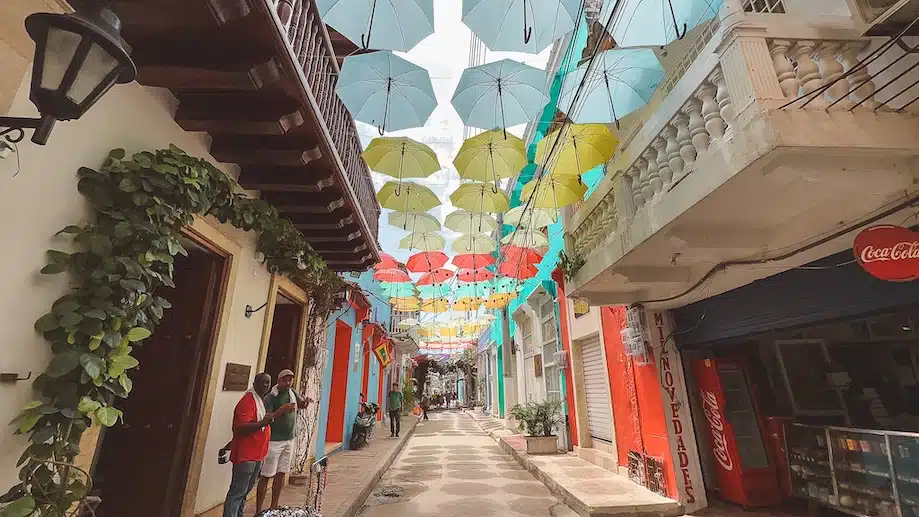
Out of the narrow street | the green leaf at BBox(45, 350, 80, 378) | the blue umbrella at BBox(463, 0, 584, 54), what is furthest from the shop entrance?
the blue umbrella at BBox(463, 0, 584, 54)

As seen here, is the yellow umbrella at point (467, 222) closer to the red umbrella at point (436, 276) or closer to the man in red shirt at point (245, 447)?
the red umbrella at point (436, 276)

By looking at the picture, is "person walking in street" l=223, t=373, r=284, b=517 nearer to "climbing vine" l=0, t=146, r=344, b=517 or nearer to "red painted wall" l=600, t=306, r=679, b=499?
"climbing vine" l=0, t=146, r=344, b=517

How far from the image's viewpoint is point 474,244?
9.34 m

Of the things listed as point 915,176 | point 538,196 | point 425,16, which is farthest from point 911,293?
point 425,16

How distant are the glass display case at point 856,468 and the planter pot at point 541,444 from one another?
199 inches

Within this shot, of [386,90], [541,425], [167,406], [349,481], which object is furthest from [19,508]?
[541,425]

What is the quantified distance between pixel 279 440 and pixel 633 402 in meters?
5.19

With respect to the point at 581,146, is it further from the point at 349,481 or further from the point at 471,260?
the point at 349,481

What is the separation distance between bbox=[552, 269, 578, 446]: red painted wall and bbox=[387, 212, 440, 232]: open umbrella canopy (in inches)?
119

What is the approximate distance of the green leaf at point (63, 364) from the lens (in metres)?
2.44

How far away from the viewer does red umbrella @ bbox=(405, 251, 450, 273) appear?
993cm

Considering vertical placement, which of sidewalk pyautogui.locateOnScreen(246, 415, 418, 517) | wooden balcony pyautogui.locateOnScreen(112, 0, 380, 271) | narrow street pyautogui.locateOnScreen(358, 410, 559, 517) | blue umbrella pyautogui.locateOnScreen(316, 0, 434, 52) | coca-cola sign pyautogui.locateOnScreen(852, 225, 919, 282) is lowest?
narrow street pyautogui.locateOnScreen(358, 410, 559, 517)

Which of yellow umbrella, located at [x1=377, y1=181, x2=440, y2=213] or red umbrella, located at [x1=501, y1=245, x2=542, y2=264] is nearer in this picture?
yellow umbrella, located at [x1=377, y1=181, x2=440, y2=213]

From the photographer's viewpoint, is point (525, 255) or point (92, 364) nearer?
point (92, 364)
